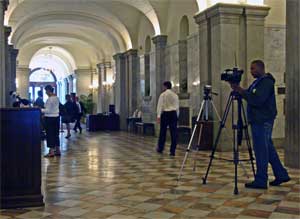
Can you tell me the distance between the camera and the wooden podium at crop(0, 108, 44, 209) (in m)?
4.34

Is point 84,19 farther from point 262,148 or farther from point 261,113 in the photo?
point 262,148

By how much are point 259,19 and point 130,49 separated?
846 cm

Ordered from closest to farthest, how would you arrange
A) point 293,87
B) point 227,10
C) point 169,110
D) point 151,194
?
point 151,194 → point 293,87 → point 169,110 → point 227,10

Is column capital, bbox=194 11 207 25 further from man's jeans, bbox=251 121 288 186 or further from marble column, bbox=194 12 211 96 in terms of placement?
man's jeans, bbox=251 121 288 186

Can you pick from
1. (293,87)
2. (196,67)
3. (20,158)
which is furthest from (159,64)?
(20,158)

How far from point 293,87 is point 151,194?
3149mm

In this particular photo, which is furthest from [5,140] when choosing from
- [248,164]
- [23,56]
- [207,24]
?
[23,56]

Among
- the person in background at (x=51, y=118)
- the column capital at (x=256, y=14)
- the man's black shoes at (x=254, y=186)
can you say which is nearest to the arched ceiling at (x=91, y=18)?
the column capital at (x=256, y=14)

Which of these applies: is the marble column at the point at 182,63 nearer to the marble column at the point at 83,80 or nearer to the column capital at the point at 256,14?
the column capital at the point at 256,14

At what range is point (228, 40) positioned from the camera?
9641mm

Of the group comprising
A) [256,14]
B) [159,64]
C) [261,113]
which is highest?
[256,14]

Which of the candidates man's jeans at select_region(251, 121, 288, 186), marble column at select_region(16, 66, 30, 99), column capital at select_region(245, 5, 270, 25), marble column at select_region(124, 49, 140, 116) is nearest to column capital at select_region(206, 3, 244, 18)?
column capital at select_region(245, 5, 270, 25)

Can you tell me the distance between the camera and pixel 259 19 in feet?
32.5

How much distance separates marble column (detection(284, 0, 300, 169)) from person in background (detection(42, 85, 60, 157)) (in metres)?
4.41
